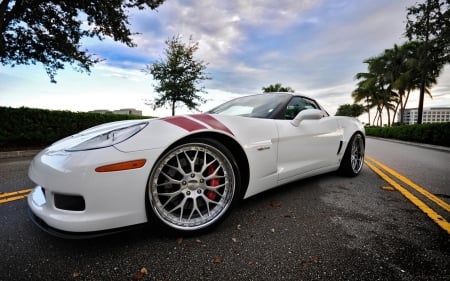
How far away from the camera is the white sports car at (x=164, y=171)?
139cm

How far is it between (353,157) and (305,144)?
157 centimetres

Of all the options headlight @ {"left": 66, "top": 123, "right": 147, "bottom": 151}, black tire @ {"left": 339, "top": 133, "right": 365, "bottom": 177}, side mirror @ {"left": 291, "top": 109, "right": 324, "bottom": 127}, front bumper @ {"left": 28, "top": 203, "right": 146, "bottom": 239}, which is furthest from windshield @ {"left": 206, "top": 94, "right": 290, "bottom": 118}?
front bumper @ {"left": 28, "top": 203, "right": 146, "bottom": 239}

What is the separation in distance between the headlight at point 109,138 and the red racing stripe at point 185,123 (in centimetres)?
19

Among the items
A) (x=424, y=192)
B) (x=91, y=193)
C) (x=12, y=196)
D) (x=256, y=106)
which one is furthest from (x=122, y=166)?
(x=424, y=192)

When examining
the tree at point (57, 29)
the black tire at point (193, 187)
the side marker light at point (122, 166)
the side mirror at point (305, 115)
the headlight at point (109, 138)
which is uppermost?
the tree at point (57, 29)

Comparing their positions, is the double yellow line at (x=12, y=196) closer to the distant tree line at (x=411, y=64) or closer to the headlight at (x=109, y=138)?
the headlight at (x=109, y=138)

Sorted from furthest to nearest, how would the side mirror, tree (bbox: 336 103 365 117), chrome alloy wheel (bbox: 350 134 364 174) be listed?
tree (bbox: 336 103 365 117)
chrome alloy wheel (bbox: 350 134 364 174)
the side mirror

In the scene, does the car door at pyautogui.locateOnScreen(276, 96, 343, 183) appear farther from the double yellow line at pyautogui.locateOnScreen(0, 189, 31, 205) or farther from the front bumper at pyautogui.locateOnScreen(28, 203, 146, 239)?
the double yellow line at pyautogui.locateOnScreen(0, 189, 31, 205)

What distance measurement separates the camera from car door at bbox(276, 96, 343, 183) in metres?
2.30

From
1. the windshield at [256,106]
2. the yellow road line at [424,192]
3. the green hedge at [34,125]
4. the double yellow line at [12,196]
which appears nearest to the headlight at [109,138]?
the windshield at [256,106]

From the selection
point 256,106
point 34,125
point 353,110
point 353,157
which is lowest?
point 353,157

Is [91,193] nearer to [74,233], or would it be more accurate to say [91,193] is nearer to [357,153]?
[74,233]

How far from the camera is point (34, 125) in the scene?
7.30 m

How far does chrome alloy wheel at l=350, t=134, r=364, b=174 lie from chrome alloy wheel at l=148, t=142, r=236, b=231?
2.53 metres
